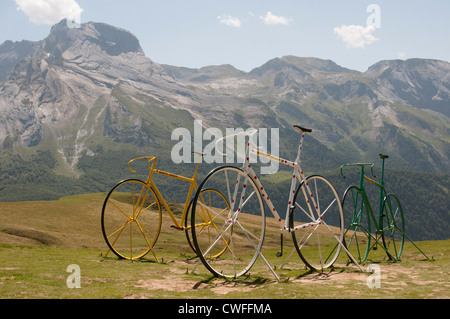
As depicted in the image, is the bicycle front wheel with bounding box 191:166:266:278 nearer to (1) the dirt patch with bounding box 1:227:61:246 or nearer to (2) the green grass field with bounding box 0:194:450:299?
(2) the green grass field with bounding box 0:194:450:299

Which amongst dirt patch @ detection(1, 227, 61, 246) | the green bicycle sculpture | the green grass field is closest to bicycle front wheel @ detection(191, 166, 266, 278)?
the green grass field

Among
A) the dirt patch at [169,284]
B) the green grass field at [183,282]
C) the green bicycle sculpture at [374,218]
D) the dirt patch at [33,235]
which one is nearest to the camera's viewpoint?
the green grass field at [183,282]

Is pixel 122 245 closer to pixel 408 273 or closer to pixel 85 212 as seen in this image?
pixel 85 212

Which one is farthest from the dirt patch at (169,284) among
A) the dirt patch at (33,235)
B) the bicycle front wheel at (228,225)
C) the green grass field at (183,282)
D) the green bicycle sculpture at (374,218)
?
the dirt patch at (33,235)

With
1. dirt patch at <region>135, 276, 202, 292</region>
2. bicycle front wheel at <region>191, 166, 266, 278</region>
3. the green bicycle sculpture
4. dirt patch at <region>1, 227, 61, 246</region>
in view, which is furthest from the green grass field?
dirt patch at <region>1, 227, 61, 246</region>

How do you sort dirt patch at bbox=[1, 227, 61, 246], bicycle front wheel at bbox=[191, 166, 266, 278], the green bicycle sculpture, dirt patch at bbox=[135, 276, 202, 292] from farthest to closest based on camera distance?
dirt patch at bbox=[1, 227, 61, 246] → the green bicycle sculpture → bicycle front wheel at bbox=[191, 166, 266, 278] → dirt patch at bbox=[135, 276, 202, 292]

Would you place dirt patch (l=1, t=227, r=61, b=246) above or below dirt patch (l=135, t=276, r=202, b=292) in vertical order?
below

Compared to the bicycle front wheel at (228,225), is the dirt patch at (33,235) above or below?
below

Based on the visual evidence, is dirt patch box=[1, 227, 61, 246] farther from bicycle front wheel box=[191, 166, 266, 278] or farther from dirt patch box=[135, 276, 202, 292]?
dirt patch box=[135, 276, 202, 292]

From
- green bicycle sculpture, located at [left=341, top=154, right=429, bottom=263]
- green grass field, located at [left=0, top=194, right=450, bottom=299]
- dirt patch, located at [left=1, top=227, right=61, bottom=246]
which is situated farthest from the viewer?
dirt patch, located at [left=1, top=227, right=61, bottom=246]

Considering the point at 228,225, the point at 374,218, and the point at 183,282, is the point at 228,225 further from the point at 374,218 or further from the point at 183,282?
the point at 374,218

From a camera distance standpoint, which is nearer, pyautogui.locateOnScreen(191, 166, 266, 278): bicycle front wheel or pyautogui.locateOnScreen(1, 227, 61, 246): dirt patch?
pyautogui.locateOnScreen(191, 166, 266, 278): bicycle front wheel

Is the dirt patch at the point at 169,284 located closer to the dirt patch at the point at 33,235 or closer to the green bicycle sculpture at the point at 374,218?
the green bicycle sculpture at the point at 374,218

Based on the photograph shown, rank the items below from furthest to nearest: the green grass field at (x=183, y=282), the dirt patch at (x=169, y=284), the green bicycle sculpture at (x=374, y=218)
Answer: the green bicycle sculpture at (x=374, y=218) → the dirt patch at (x=169, y=284) → the green grass field at (x=183, y=282)
